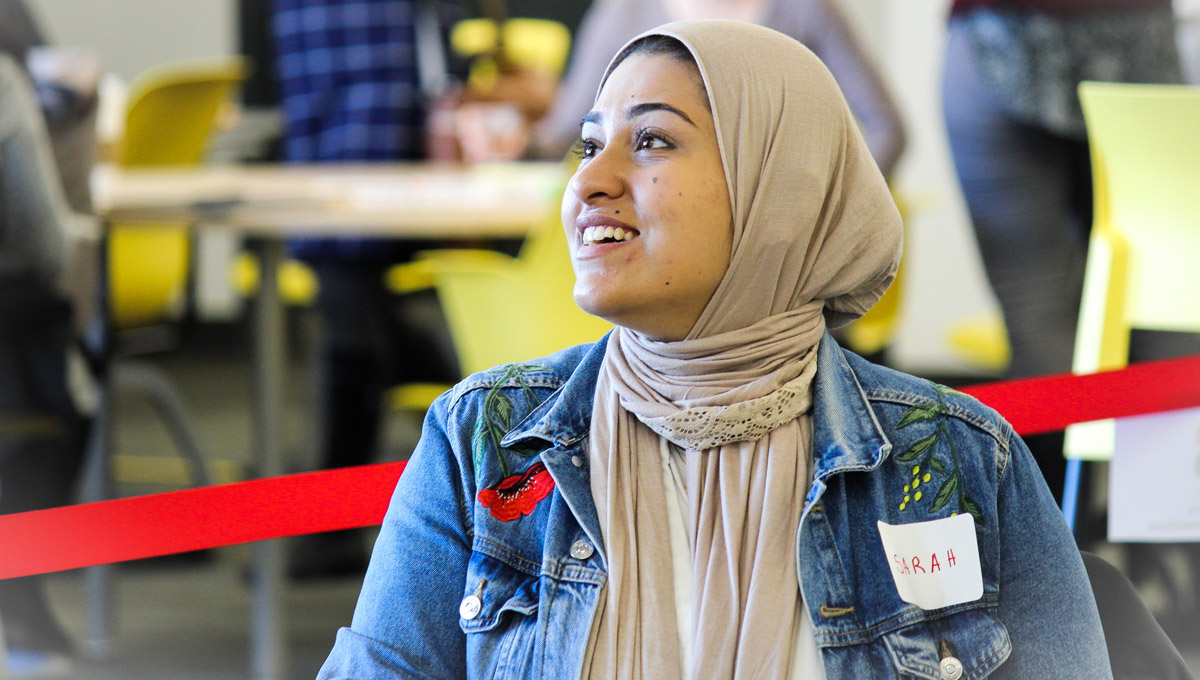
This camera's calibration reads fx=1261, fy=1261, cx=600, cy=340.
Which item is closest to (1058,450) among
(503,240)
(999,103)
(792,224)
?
(999,103)

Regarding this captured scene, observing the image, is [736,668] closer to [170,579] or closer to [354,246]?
[354,246]

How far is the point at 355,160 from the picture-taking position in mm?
3096

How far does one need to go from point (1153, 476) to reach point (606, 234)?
85 cm

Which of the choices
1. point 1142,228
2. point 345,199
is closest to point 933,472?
point 1142,228

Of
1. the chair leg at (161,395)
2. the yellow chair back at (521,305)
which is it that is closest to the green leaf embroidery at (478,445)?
the yellow chair back at (521,305)

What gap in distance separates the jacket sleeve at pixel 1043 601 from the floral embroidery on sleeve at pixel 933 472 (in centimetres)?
3

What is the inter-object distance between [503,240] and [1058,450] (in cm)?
342

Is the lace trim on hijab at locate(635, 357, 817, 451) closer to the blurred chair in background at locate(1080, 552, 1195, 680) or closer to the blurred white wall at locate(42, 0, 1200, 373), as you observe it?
the blurred chair in background at locate(1080, 552, 1195, 680)

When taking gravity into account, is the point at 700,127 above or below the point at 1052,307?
below

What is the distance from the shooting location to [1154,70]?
7.51 feet

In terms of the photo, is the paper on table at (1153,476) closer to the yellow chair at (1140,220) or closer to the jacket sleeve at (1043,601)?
the yellow chair at (1140,220)

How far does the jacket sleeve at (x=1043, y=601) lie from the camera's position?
1010mm

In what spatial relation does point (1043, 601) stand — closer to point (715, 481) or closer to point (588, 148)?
point (715, 481)

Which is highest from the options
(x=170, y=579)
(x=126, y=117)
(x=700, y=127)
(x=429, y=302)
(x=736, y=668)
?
(x=126, y=117)
